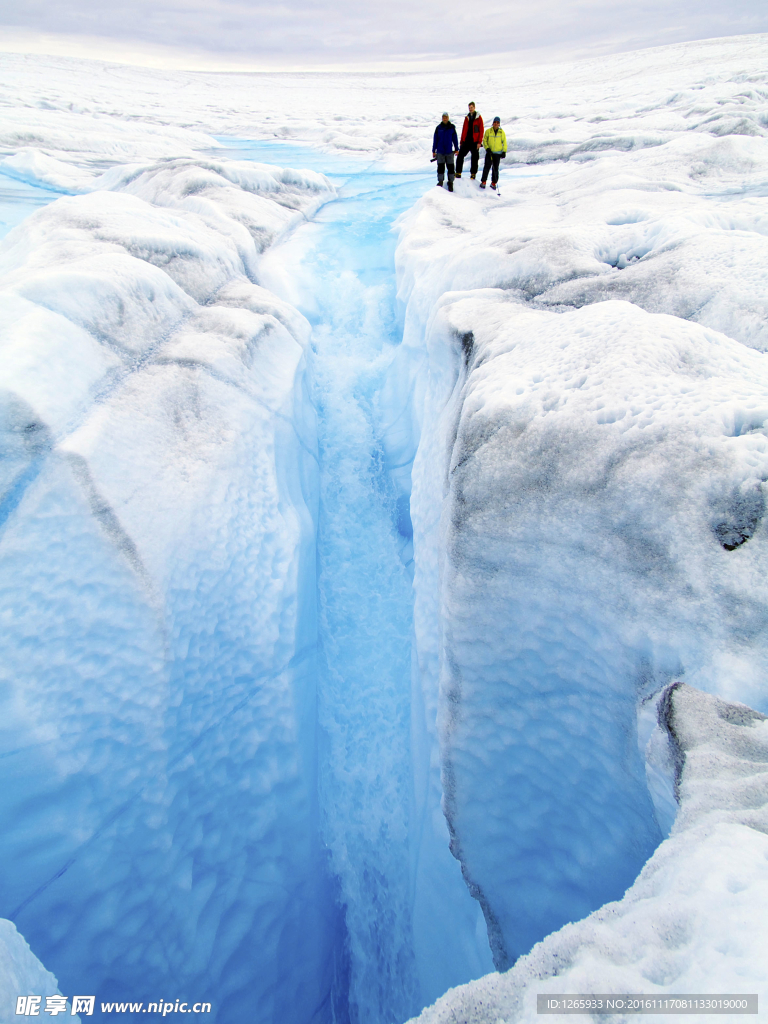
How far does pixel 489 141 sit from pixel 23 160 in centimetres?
880

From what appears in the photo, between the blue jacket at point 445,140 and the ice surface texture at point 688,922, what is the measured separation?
25.1 ft

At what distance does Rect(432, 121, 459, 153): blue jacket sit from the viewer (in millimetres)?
6434

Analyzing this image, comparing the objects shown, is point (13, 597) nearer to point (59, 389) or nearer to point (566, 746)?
point (59, 389)

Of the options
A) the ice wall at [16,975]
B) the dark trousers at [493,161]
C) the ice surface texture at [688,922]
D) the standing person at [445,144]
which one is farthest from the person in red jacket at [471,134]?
the ice wall at [16,975]

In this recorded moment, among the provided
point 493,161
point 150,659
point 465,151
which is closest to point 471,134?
point 465,151

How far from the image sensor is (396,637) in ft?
12.1

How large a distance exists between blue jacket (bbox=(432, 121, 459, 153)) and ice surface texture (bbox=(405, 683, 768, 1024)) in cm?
766

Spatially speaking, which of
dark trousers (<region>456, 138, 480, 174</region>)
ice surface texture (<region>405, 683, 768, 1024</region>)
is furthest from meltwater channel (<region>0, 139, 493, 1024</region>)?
dark trousers (<region>456, 138, 480, 174</region>)

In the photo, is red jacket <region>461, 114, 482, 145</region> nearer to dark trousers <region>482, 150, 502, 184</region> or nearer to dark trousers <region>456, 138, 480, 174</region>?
dark trousers <region>456, 138, 480, 174</region>

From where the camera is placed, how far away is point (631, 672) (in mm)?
1747

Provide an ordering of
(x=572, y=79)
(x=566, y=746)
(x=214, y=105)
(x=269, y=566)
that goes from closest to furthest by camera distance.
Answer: (x=566, y=746), (x=269, y=566), (x=214, y=105), (x=572, y=79)

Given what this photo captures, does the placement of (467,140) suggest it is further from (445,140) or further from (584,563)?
(584,563)

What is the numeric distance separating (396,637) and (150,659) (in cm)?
184

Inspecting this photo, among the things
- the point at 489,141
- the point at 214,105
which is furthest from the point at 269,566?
the point at 214,105
